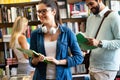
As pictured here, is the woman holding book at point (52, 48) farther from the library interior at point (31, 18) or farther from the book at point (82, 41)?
the library interior at point (31, 18)

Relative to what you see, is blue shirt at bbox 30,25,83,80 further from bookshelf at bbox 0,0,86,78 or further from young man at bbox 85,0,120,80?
bookshelf at bbox 0,0,86,78

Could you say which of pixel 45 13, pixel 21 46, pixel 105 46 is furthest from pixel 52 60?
pixel 21 46

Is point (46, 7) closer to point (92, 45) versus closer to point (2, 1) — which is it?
point (92, 45)

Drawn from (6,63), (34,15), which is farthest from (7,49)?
(34,15)

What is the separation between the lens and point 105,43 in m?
2.06

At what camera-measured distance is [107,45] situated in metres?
2.07

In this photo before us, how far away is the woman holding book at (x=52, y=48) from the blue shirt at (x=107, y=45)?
440mm

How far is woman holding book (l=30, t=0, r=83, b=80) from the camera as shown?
1.70 m

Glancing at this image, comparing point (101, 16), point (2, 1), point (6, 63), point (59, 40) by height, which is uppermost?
point (2, 1)

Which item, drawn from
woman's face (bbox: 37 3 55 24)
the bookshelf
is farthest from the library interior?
woman's face (bbox: 37 3 55 24)

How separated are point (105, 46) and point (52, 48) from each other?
56 cm

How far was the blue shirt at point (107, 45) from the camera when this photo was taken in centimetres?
210

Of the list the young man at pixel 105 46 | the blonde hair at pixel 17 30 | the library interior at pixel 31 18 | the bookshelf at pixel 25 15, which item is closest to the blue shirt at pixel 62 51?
the young man at pixel 105 46

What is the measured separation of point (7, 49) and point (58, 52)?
8.69ft
